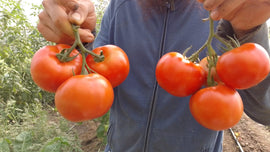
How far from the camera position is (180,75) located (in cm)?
63

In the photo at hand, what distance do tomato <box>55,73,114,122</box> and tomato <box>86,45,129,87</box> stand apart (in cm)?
7

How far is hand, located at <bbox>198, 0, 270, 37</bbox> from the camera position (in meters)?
0.56

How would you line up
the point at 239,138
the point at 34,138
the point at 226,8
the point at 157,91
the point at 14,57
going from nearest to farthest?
the point at 226,8 < the point at 157,91 < the point at 34,138 < the point at 14,57 < the point at 239,138

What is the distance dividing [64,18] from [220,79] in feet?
1.70

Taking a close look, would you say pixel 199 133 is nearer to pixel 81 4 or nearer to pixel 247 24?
pixel 247 24

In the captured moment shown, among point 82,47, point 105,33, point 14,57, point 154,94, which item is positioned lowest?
point 14,57

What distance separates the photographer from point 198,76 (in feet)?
2.05

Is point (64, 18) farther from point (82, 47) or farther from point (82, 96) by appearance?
point (82, 96)

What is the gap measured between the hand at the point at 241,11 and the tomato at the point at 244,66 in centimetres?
9

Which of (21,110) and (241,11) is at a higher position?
(241,11)

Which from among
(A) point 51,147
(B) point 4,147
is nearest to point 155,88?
(A) point 51,147

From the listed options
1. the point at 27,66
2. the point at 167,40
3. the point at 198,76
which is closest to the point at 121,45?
the point at 167,40

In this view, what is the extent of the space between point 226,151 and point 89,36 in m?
2.87

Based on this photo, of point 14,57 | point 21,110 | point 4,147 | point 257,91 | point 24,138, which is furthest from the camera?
point 14,57
